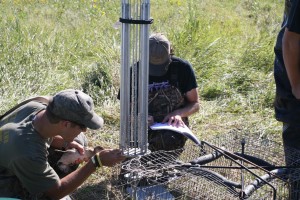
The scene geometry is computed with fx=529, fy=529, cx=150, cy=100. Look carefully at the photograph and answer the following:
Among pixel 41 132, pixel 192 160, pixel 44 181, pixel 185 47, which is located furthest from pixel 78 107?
pixel 185 47

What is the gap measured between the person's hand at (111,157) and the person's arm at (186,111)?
0.99m

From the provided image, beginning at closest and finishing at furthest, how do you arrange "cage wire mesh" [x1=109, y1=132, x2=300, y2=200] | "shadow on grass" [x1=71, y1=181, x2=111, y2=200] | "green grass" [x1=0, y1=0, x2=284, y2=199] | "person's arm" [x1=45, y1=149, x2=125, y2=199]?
1. "person's arm" [x1=45, y1=149, x2=125, y2=199]
2. "cage wire mesh" [x1=109, y1=132, x2=300, y2=200]
3. "shadow on grass" [x1=71, y1=181, x2=111, y2=200]
4. "green grass" [x1=0, y1=0, x2=284, y2=199]

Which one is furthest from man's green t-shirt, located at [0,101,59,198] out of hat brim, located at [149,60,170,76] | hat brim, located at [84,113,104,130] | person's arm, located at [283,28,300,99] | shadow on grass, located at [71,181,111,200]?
person's arm, located at [283,28,300,99]

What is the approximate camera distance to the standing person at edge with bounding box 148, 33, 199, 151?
4006 mm

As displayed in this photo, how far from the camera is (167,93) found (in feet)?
13.5

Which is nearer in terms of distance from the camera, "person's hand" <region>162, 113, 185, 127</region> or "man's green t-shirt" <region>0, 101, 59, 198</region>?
"man's green t-shirt" <region>0, 101, 59, 198</region>

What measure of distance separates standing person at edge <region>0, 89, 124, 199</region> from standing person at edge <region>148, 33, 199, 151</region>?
104 cm

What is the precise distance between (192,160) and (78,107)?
3.16 feet

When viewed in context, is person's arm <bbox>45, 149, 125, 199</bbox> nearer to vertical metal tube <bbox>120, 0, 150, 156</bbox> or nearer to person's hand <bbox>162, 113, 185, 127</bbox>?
vertical metal tube <bbox>120, 0, 150, 156</bbox>

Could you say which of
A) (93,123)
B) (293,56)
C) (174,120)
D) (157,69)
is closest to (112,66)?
(157,69)

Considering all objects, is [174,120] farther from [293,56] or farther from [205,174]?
[293,56]

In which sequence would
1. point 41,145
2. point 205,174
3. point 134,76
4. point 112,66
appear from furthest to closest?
point 112,66 < point 205,174 < point 41,145 < point 134,76

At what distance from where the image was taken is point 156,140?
4027 mm

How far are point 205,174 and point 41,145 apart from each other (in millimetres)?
1009
